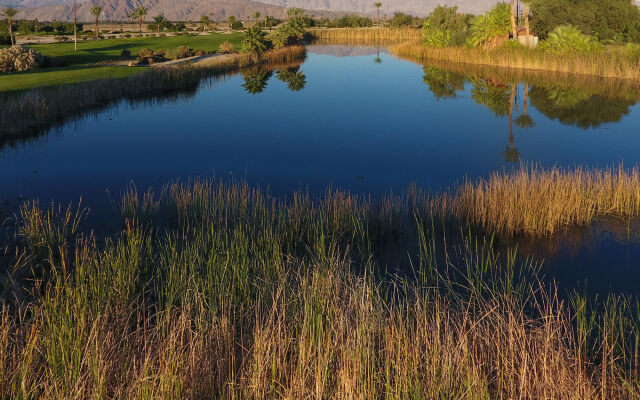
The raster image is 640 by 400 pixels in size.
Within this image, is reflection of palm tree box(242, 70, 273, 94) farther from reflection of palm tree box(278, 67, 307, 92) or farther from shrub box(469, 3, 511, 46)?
shrub box(469, 3, 511, 46)

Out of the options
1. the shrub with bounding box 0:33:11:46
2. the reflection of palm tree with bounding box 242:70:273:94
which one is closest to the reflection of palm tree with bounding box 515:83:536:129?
the reflection of palm tree with bounding box 242:70:273:94

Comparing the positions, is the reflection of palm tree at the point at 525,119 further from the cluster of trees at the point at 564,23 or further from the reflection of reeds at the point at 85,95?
the reflection of reeds at the point at 85,95

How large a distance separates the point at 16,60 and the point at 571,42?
88.3 feet

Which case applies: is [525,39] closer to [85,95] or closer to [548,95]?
[548,95]

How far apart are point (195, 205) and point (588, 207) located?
616cm

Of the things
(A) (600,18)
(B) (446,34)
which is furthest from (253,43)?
(A) (600,18)

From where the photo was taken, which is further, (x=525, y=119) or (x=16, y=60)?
(x=16, y=60)

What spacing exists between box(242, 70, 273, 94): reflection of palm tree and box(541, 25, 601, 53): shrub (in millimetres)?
14862

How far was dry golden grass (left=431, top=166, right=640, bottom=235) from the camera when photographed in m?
7.81

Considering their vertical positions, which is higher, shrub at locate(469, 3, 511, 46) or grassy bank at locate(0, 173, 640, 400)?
shrub at locate(469, 3, 511, 46)

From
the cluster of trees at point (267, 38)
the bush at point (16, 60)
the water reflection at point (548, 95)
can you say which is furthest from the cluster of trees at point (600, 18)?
the bush at point (16, 60)

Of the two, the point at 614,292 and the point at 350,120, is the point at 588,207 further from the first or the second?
the point at 350,120

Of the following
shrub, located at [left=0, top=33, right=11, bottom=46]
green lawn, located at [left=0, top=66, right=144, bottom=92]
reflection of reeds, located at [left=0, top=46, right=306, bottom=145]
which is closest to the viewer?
reflection of reeds, located at [left=0, top=46, right=306, bottom=145]

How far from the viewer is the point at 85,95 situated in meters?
18.1
